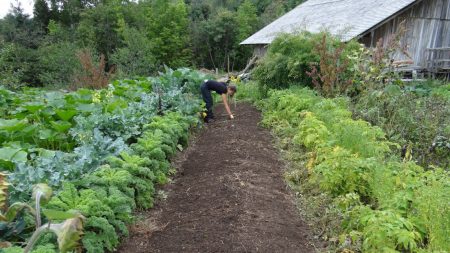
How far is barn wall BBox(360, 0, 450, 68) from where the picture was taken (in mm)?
14703

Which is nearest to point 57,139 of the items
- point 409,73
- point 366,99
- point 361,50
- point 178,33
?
point 366,99

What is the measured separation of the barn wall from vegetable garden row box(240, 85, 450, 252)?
34.0 feet

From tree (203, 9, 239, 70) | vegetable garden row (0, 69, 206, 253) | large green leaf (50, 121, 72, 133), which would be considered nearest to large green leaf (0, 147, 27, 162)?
vegetable garden row (0, 69, 206, 253)

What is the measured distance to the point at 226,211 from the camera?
4289 mm

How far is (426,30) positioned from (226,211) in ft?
47.9

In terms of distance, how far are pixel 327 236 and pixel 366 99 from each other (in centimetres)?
456

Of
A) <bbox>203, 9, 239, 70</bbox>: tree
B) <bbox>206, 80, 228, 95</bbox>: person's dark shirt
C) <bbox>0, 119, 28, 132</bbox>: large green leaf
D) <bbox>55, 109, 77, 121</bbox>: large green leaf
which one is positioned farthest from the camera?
<bbox>203, 9, 239, 70</bbox>: tree

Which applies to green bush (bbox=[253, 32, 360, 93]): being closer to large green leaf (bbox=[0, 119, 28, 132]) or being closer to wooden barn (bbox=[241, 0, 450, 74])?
wooden barn (bbox=[241, 0, 450, 74])

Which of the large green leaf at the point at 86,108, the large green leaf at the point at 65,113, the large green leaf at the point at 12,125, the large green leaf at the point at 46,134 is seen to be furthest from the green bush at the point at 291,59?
the large green leaf at the point at 12,125

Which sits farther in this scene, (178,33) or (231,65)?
(231,65)

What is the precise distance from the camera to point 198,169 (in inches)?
233

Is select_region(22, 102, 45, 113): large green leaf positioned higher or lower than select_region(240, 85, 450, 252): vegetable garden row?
higher

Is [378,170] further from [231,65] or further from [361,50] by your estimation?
[231,65]

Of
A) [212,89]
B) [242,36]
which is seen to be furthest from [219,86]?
[242,36]
